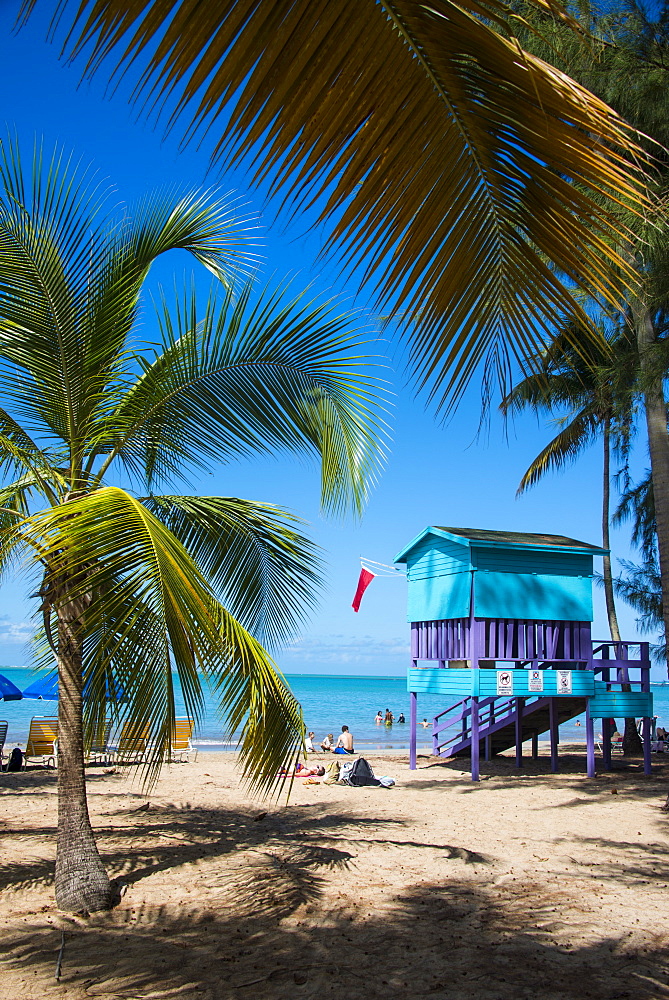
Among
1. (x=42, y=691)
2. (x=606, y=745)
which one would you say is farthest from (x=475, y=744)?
(x=42, y=691)

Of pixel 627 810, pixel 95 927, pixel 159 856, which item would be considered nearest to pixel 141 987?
pixel 95 927

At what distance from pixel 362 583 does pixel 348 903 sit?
15.6 m

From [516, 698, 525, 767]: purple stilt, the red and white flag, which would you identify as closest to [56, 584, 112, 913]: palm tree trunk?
[516, 698, 525, 767]: purple stilt

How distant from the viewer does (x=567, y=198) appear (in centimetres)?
154

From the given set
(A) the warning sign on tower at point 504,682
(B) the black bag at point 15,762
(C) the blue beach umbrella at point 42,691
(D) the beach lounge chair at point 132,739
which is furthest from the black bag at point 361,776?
(D) the beach lounge chair at point 132,739

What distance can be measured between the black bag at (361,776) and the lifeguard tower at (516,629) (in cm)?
199

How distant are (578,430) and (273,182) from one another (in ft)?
71.8

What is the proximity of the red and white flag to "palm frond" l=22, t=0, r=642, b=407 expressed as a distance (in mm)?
19937

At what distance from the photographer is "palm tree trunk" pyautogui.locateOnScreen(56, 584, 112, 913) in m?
6.02

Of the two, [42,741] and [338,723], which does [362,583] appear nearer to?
[42,741]

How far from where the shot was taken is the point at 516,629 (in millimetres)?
14961

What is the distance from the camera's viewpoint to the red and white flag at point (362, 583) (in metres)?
21.5

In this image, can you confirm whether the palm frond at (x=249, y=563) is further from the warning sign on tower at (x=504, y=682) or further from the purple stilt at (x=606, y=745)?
the purple stilt at (x=606, y=745)

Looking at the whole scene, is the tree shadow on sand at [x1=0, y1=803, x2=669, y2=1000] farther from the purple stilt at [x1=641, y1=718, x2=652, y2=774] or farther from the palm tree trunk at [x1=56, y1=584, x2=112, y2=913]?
the purple stilt at [x1=641, y1=718, x2=652, y2=774]
